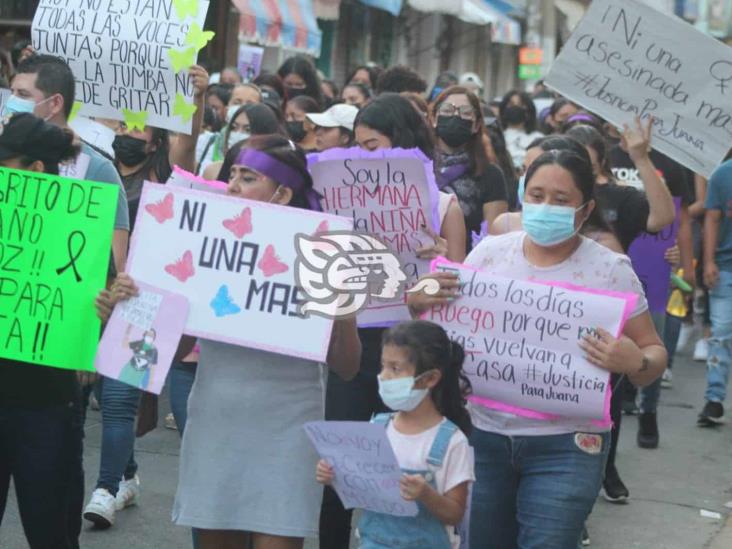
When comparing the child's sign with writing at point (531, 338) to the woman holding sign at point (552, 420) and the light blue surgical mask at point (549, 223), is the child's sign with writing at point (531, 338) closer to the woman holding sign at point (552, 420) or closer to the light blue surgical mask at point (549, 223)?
the woman holding sign at point (552, 420)

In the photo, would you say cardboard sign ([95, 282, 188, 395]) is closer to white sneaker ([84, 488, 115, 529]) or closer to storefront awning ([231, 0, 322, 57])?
white sneaker ([84, 488, 115, 529])

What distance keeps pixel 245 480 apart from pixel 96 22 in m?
3.17

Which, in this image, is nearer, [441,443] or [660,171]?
[441,443]

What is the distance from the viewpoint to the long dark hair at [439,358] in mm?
4312

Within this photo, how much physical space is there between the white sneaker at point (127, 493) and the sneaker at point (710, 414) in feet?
13.1

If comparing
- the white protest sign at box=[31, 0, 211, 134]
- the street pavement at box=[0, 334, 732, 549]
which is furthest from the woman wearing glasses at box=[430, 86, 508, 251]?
the street pavement at box=[0, 334, 732, 549]

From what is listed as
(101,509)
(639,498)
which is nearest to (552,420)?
(101,509)

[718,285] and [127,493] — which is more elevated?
[718,285]

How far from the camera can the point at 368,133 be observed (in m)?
5.63

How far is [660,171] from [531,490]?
4654 millimetres

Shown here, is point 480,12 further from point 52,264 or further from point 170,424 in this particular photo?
point 52,264

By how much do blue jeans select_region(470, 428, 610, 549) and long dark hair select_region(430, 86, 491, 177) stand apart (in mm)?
2501

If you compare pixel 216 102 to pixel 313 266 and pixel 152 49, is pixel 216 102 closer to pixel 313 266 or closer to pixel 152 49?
pixel 152 49

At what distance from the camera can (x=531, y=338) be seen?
14.5 ft
